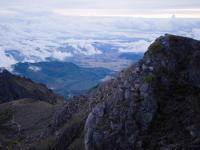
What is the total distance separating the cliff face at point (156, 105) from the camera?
29.6 metres

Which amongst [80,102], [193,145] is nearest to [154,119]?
[193,145]

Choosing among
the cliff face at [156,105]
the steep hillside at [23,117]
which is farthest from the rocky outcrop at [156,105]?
the steep hillside at [23,117]

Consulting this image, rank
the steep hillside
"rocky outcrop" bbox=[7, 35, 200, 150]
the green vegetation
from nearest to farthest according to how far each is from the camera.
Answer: "rocky outcrop" bbox=[7, 35, 200, 150] < the green vegetation < the steep hillside

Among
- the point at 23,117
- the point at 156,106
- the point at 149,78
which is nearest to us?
the point at 156,106

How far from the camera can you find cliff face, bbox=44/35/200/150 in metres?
A: 29.6

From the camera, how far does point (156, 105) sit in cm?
3108

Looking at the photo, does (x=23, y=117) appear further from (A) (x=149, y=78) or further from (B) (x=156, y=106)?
(B) (x=156, y=106)

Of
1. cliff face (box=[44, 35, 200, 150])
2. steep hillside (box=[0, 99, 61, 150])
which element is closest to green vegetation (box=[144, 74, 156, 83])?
cliff face (box=[44, 35, 200, 150])

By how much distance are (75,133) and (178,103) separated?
82.7 ft

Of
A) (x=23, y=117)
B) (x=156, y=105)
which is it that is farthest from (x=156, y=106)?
(x=23, y=117)

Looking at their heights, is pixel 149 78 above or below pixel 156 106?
above

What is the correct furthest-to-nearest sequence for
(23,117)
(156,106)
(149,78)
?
(23,117)
(149,78)
(156,106)

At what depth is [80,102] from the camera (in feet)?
229

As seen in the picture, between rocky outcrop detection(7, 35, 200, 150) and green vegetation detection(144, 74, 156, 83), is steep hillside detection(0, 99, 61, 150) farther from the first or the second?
green vegetation detection(144, 74, 156, 83)
